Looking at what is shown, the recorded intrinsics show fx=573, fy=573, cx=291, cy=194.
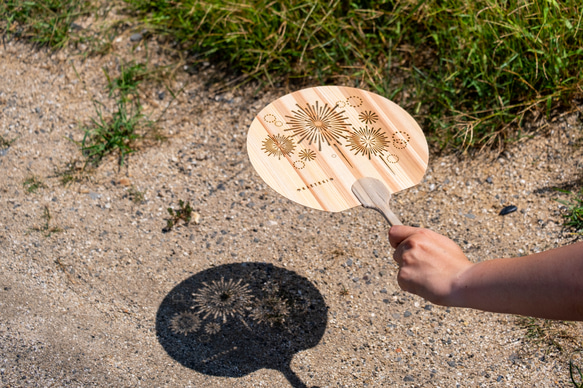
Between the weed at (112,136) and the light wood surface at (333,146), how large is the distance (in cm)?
110

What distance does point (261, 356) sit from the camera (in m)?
2.34

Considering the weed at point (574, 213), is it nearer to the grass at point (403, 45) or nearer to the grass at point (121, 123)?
the grass at point (403, 45)

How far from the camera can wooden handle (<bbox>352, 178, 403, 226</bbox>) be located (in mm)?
1954

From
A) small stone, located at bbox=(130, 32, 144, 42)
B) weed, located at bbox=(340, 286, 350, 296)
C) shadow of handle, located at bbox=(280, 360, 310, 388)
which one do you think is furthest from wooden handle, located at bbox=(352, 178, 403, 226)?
small stone, located at bbox=(130, 32, 144, 42)

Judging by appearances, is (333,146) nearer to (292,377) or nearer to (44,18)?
(292,377)

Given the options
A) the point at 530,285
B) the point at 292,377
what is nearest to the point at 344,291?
the point at 292,377

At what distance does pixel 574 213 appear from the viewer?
2.60 metres

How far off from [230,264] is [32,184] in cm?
113

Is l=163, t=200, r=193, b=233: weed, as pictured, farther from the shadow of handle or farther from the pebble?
the pebble

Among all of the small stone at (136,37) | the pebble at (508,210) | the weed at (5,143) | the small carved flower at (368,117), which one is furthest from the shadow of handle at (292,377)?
the small stone at (136,37)

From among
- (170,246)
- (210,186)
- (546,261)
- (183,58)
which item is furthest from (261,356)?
(183,58)

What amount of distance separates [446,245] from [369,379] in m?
0.86

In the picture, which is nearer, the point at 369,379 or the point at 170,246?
the point at 369,379

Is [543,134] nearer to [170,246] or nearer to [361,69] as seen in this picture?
[361,69]
